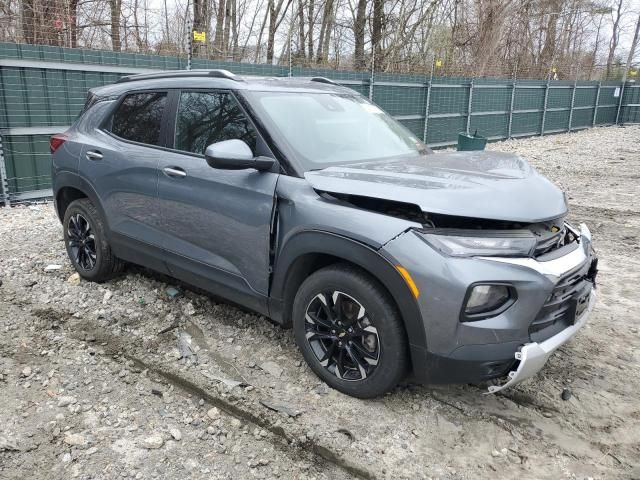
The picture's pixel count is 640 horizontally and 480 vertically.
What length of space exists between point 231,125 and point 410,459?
2.32 meters

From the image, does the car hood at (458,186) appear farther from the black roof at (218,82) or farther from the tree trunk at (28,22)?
→ the tree trunk at (28,22)

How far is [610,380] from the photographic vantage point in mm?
3439

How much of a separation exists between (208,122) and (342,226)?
1.46 m

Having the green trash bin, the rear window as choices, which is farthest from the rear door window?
the green trash bin

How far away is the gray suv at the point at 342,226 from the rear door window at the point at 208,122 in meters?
0.01

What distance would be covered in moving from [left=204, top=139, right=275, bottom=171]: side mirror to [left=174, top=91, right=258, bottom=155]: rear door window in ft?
0.68

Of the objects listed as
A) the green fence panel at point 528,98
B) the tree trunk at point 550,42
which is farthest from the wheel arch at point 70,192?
the tree trunk at point 550,42

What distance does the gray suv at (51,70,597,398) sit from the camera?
2.62 metres

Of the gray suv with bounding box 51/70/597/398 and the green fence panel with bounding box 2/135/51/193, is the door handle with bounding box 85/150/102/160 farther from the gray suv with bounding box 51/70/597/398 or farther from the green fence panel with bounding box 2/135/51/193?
the green fence panel with bounding box 2/135/51/193

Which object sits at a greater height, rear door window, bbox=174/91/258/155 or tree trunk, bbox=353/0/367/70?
tree trunk, bbox=353/0/367/70

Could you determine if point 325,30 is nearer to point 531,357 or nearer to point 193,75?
point 193,75

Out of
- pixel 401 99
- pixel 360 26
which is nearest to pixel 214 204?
pixel 401 99

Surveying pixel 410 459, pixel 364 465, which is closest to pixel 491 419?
pixel 410 459

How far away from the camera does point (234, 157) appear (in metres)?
3.14
